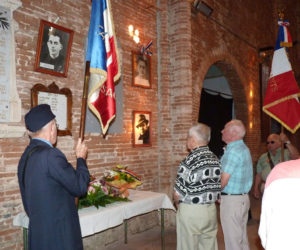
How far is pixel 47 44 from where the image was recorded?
395 cm

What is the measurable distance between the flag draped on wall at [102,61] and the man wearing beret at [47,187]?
0.94 meters

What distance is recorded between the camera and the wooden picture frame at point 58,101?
12.5 feet

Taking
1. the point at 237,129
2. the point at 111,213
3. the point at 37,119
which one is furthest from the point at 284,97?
the point at 37,119

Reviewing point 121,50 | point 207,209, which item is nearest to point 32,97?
point 121,50

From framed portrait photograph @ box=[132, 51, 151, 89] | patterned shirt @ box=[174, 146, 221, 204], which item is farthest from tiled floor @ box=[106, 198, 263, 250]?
framed portrait photograph @ box=[132, 51, 151, 89]

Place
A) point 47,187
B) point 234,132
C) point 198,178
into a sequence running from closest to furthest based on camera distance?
point 47,187
point 198,178
point 234,132

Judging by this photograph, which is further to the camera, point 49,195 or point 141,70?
point 141,70

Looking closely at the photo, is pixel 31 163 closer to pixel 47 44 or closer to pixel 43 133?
pixel 43 133

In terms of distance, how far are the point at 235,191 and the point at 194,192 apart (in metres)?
0.78

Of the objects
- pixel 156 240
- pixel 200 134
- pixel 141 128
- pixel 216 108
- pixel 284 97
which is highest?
pixel 216 108

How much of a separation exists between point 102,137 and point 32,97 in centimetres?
143

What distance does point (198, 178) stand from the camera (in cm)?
304

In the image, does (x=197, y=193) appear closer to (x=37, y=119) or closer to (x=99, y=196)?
(x=99, y=196)

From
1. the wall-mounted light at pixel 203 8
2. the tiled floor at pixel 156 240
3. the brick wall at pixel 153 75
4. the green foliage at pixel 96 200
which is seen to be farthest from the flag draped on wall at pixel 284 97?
the green foliage at pixel 96 200
